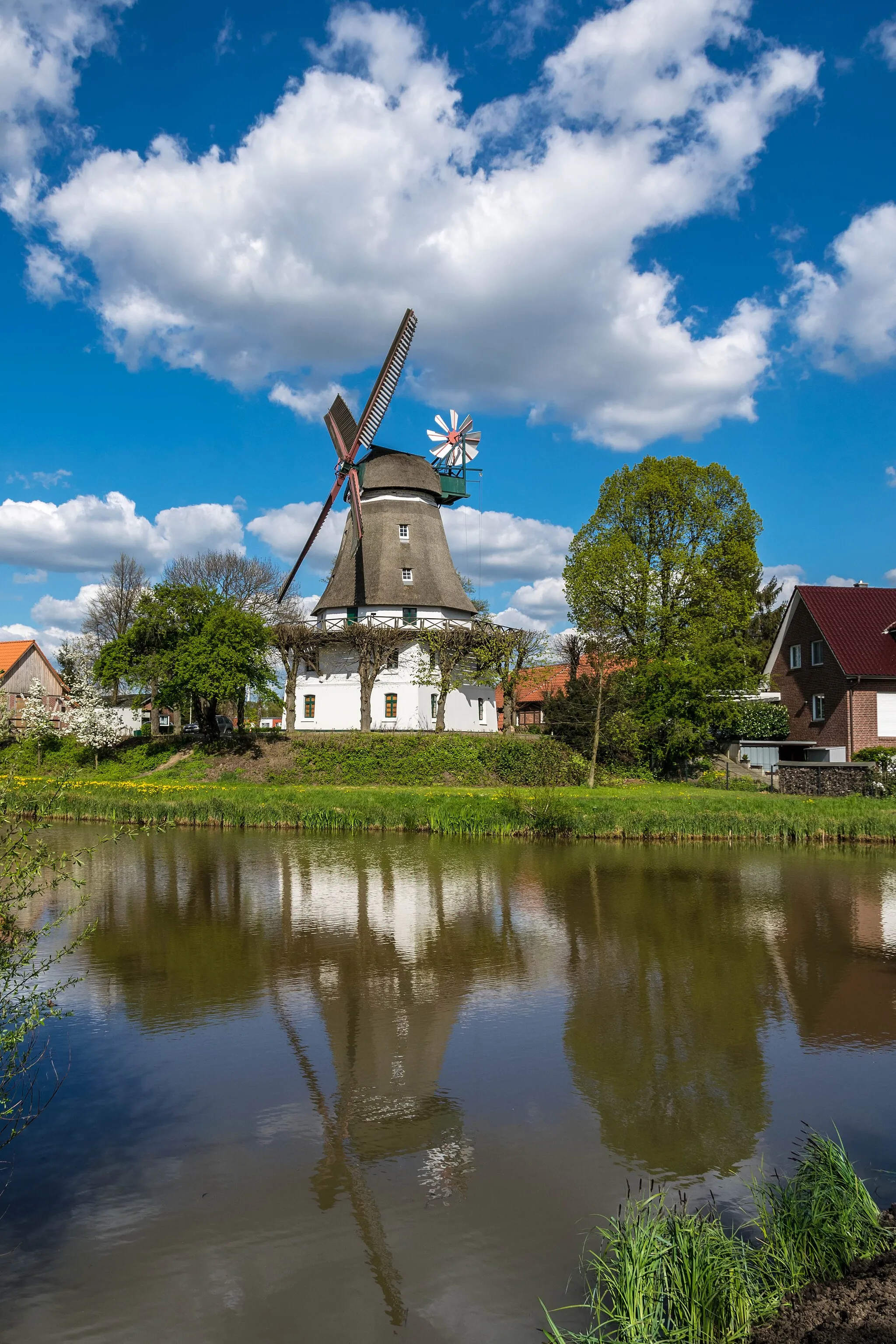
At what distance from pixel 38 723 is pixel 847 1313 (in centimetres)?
4129

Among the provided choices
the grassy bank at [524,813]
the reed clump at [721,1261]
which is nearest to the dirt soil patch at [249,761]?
the grassy bank at [524,813]

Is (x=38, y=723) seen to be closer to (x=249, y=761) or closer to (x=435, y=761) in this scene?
(x=249, y=761)

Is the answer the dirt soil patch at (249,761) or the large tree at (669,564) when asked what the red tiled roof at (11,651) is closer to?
the dirt soil patch at (249,761)

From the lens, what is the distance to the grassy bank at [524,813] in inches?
870

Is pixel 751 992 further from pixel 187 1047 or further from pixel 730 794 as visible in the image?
pixel 730 794

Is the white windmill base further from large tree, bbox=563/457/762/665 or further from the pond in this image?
the pond

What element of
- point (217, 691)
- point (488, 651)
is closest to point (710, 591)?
point (488, 651)

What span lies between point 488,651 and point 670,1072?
30621 millimetres

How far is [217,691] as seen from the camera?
34.6m

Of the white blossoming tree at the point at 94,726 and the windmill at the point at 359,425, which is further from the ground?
the windmill at the point at 359,425

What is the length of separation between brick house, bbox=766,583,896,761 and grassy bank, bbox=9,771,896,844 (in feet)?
23.2

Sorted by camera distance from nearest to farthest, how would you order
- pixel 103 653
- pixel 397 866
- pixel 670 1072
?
pixel 670 1072 < pixel 397 866 < pixel 103 653

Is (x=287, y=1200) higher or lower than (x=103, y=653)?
lower

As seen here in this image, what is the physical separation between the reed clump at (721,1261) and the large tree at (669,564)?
29643 mm
